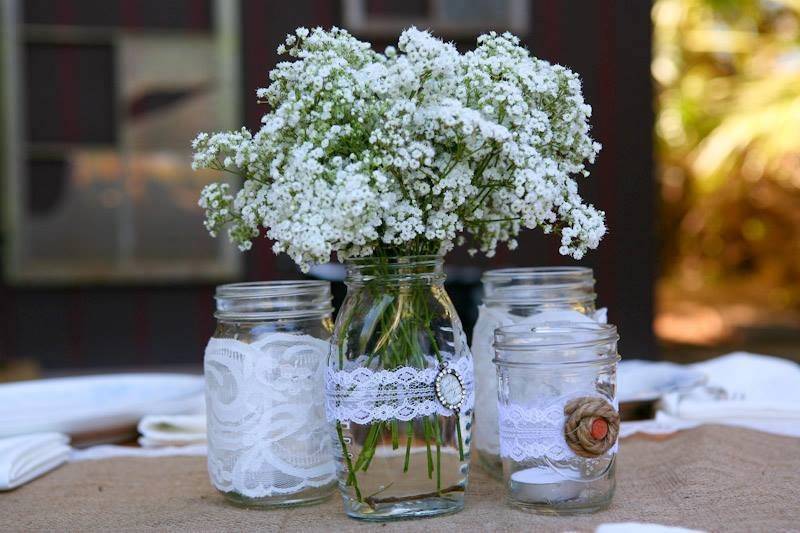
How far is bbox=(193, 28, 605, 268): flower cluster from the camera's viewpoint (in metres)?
0.93

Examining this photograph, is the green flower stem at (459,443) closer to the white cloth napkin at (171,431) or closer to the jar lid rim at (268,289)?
the jar lid rim at (268,289)

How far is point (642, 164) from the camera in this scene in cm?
421

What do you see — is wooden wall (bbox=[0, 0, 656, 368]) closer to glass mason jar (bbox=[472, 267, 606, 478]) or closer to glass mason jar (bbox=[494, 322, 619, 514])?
glass mason jar (bbox=[472, 267, 606, 478])

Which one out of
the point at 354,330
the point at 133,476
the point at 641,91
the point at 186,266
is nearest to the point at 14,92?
the point at 186,266

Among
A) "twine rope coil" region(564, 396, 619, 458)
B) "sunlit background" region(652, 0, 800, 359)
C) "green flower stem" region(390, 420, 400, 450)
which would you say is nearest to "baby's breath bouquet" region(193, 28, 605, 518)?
"green flower stem" region(390, 420, 400, 450)

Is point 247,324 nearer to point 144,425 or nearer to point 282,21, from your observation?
point 144,425

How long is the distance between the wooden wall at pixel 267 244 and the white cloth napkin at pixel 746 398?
93.2 inches

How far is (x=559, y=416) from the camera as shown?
96 cm

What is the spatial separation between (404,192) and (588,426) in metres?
0.31

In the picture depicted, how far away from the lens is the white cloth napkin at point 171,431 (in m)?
1.47

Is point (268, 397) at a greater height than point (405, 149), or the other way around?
point (405, 149)

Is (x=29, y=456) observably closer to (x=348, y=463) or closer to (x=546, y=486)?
(x=348, y=463)

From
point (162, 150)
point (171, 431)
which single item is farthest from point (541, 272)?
point (162, 150)

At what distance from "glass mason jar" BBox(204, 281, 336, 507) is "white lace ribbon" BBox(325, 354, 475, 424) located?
0.10 meters
